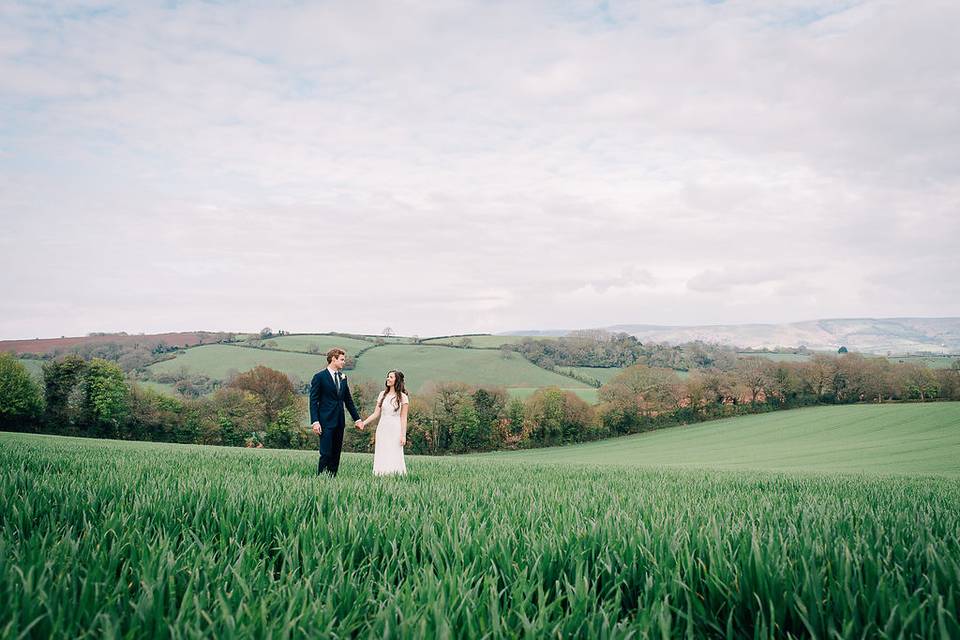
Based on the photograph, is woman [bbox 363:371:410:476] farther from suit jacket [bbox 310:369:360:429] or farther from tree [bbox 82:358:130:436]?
tree [bbox 82:358:130:436]

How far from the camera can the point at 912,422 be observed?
187 ft

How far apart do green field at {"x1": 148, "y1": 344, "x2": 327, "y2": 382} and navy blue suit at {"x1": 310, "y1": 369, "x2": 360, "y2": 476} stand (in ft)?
232

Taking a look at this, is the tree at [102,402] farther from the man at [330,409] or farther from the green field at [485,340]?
the green field at [485,340]

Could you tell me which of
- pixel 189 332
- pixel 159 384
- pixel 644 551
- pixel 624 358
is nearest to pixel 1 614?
pixel 644 551

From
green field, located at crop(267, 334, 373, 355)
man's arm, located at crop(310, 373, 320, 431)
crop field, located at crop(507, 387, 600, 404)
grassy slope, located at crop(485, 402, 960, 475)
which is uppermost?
green field, located at crop(267, 334, 373, 355)

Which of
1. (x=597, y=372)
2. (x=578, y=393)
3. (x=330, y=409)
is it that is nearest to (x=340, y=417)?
Answer: (x=330, y=409)

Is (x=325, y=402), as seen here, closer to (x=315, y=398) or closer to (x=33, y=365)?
(x=315, y=398)

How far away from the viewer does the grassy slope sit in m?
38.8

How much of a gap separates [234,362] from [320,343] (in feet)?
55.6

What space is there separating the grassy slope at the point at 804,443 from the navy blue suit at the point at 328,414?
2630 centimetres

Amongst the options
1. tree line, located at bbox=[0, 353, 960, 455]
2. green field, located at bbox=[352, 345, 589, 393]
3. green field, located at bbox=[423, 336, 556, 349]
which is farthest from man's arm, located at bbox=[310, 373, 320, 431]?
green field, located at bbox=[423, 336, 556, 349]

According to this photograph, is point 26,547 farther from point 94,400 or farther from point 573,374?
point 573,374

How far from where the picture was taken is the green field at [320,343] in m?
97.3

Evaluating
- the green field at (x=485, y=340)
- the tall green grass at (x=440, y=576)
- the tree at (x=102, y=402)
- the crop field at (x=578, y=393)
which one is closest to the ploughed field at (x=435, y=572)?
the tall green grass at (x=440, y=576)
